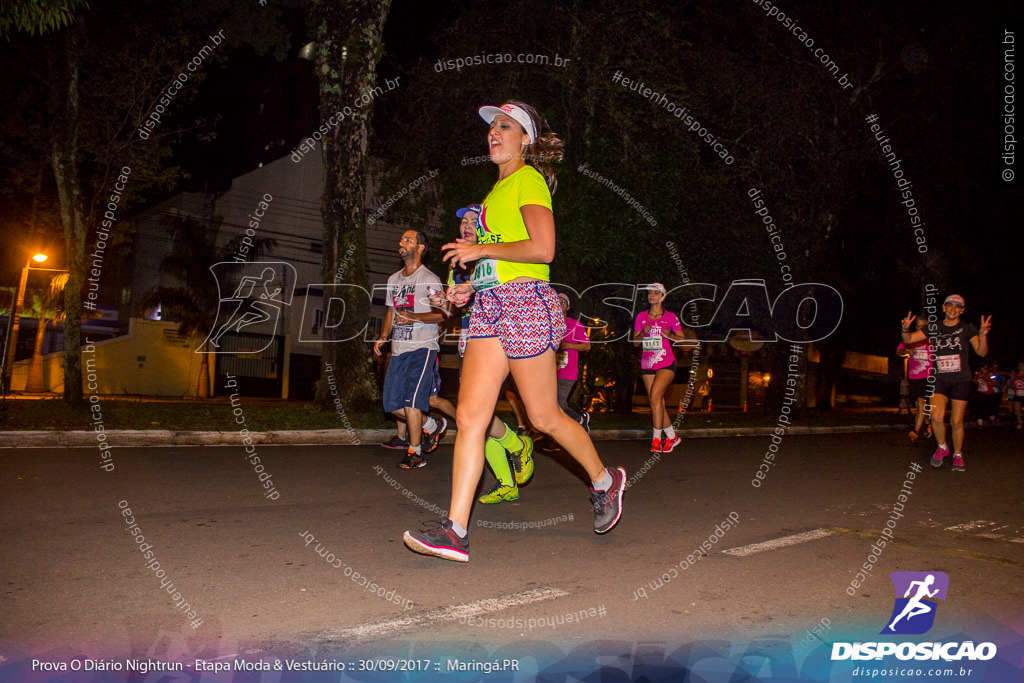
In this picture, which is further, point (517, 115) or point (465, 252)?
point (517, 115)

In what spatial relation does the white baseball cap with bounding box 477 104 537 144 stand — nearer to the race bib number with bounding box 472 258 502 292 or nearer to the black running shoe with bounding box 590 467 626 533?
the race bib number with bounding box 472 258 502 292

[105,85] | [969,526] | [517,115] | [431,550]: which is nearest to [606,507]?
[431,550]

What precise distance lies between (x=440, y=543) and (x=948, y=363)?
291 inches

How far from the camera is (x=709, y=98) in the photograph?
1798cm

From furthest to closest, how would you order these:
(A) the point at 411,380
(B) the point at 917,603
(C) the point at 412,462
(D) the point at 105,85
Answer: (D) the point at 105,85
(A) the point at 411,380
(C) the point at 412,462
(B) the point at 917,603

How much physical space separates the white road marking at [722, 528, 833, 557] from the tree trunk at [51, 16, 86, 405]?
13.9 m

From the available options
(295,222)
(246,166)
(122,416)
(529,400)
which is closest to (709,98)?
(122,416)

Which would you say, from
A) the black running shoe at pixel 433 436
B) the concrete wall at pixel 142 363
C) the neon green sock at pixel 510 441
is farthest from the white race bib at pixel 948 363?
the concrete wall at pixel 142 363

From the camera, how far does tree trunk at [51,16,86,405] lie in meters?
15.3

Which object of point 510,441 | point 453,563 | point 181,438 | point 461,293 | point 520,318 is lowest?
point 181,438

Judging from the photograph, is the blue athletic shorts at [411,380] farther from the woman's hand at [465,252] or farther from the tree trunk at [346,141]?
the tree trunk at [346,141]

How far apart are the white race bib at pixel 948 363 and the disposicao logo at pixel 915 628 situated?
589 centimetres

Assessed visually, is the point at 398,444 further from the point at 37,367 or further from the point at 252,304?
the point at 252,304

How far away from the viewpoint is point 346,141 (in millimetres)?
13711
